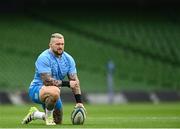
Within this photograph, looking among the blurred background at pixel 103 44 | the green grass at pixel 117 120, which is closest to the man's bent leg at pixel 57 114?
the green grass at pixel 117 120

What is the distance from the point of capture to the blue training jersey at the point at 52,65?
46.5ft

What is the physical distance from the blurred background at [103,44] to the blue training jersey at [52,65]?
50.3ft

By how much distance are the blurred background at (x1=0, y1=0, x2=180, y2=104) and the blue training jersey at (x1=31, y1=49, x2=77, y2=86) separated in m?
15.3

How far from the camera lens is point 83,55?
34.9m

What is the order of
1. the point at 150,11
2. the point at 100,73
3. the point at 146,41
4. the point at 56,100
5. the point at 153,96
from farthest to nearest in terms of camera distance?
the point at 150,11, the point at 146,41, the point at 100,73, the point at 153,96, the point at 56,100

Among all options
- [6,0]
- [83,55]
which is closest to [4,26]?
[6,0]

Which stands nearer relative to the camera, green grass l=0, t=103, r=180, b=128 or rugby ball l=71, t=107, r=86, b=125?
green grass l=0, t=103, r=180, b=128

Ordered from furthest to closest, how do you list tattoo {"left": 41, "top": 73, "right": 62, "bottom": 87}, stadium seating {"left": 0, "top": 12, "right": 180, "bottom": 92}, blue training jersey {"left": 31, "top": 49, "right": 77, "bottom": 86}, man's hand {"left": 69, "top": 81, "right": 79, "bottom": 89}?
stadium seating {"left": 0, "top": 12, "right": 180, "bottom": 92}, man's hand {"left": 69, "top": 81, "right": 79, "bottom": 89}, blue training jersey {"left": 31, "top": 49, "right": 77, "bottom": 86}, tattoo {"left": 41, "top": 73, "right": 62, "bottom": 87}

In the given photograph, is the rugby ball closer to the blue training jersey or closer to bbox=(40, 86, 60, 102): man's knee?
bbox=(40, 86, 60, 102): man's knee

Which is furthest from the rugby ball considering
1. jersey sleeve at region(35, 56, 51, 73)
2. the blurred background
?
the blurred background

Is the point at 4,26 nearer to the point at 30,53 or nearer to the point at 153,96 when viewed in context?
the point at 30,53

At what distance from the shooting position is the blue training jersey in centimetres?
1419

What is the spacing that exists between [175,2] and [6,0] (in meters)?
8.64

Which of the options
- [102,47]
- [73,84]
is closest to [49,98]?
[73,84]
